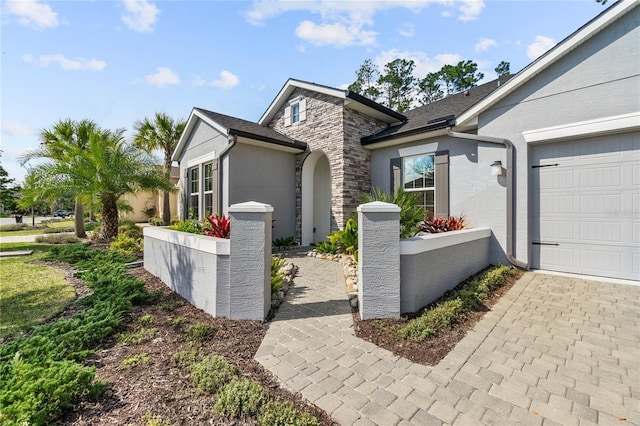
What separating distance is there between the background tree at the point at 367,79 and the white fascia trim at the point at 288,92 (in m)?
18.9

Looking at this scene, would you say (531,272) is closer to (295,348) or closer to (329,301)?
(329,301)

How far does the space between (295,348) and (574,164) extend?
6.75m

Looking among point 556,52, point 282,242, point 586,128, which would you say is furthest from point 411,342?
point 282,242

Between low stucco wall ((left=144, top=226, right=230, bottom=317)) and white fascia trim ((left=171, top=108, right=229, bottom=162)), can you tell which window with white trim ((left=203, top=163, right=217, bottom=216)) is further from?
low stucco wall ((left=144, top=226, right=230, bottom=317))

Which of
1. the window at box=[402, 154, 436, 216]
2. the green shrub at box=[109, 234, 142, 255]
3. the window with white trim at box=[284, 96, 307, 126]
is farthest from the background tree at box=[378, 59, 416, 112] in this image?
the green shrub at box=[109, 234, 142, 255]

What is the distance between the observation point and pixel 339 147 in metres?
9.34

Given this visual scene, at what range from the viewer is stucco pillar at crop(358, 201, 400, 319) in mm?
4000

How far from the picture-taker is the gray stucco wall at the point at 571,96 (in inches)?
203

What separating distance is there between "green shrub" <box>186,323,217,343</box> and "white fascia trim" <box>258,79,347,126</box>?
312 inches

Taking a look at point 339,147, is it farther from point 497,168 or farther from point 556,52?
point 556,52

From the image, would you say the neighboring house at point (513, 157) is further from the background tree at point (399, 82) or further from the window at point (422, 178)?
the background tree at point (399, 82)

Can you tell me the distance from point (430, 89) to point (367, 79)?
6.52 meters

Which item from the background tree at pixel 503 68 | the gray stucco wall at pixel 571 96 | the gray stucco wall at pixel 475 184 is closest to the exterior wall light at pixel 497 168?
the gray stucco wall at pixel 475 184

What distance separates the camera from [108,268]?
685 cm
